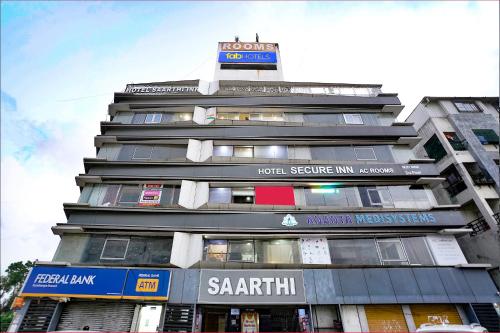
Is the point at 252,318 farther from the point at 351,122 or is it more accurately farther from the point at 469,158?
the point at 469,158

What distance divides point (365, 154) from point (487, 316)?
467 inches

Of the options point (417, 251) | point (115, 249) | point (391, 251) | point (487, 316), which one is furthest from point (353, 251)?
point (115, 249)

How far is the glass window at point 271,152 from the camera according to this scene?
66.4 feet

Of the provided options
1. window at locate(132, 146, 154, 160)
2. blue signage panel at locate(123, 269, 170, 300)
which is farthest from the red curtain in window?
window at locate(132, 146, 154, 160)

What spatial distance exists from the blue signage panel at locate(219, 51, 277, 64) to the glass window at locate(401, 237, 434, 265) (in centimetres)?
2309

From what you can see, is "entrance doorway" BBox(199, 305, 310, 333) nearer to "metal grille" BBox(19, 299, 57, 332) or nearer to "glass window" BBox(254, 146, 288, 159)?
"metal grille" BBox(19, 299, 57, 332)

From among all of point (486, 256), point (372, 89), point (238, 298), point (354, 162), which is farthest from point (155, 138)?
point (486, 256)

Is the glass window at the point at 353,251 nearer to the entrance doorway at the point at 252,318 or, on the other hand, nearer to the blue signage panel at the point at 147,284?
the entrance doorway at the point at 252,318

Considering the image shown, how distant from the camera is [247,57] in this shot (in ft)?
99.2

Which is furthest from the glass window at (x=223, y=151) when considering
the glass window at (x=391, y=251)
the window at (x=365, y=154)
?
the glass window at (x=391, y=251)

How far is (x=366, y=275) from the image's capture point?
1423cm

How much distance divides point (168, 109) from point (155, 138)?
3.78 metres

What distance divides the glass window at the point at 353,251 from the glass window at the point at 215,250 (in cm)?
666

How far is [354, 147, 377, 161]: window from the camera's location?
66.2 feet
